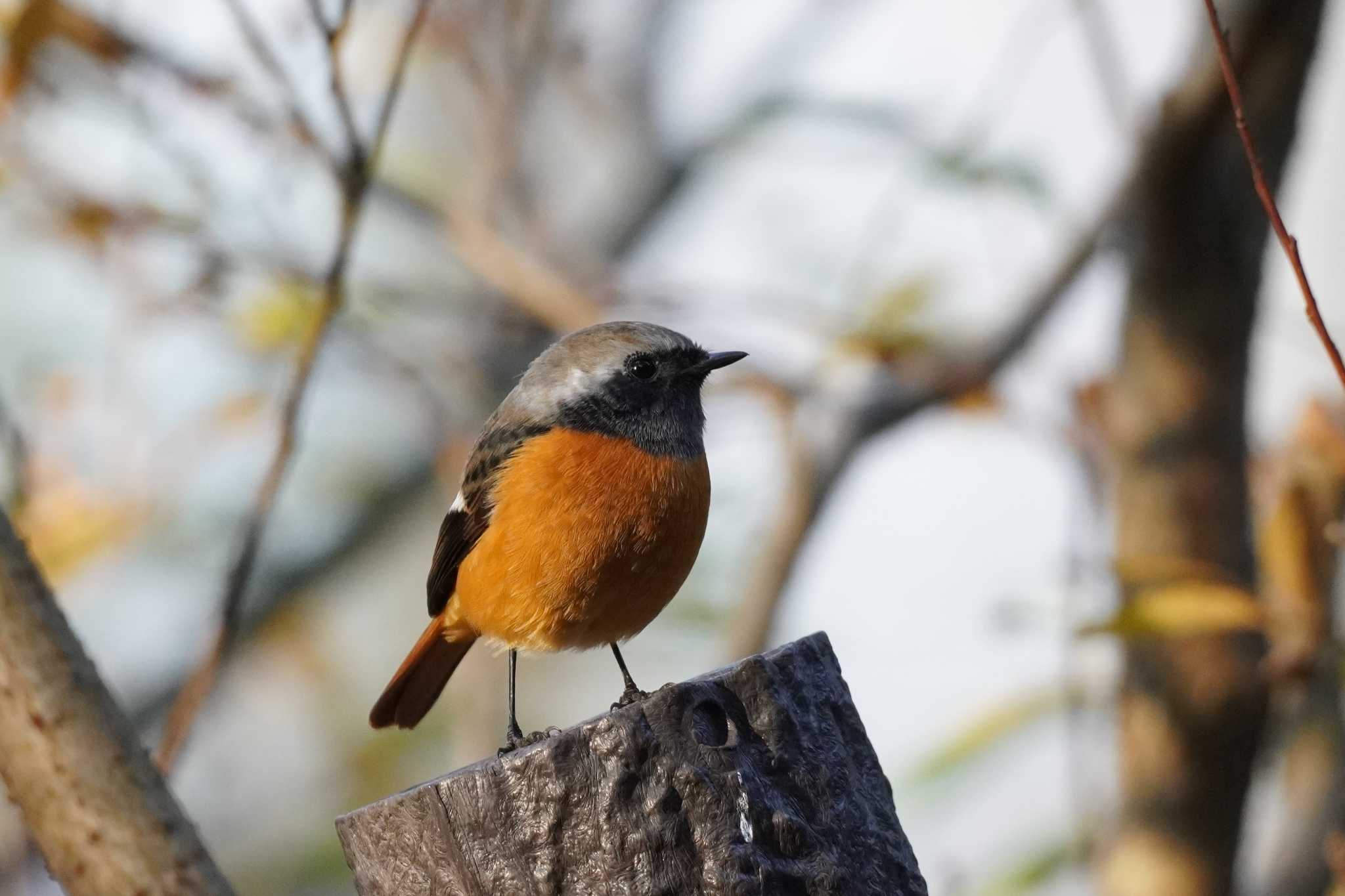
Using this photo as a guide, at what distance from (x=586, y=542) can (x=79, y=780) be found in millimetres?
1396

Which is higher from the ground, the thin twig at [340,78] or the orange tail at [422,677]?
the thin twig at [340,78]

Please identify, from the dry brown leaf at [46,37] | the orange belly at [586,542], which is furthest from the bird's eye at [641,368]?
the dry brown leaf at [46,37]

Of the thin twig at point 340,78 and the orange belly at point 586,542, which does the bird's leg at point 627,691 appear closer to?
the orange belly at point 586,542

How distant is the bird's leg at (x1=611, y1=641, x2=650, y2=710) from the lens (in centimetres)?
244

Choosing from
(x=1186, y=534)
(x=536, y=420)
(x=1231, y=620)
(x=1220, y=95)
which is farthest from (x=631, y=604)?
(x=1220, y=95)

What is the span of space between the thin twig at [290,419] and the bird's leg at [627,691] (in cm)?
94

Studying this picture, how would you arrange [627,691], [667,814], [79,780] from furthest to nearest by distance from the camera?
[627,691], [79,780], [667,814]

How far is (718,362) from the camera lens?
3.66m

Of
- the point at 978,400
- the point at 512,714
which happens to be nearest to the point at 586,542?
the point at 512,714

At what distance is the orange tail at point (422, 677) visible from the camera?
393cm

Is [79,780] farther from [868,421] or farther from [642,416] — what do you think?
[868,421]

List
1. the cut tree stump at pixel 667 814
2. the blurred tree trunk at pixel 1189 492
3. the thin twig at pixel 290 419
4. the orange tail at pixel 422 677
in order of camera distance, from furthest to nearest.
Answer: the blurred tree trunk at pixel 1189 492 < the orange tail at pixel 422 677 < the thin twig at pixel 290 419 < the cut tree stump at pixel 667 814

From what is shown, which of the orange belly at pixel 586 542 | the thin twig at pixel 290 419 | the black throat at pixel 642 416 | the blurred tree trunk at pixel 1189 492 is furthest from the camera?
the blurred tree trunk at pixel 1189 492

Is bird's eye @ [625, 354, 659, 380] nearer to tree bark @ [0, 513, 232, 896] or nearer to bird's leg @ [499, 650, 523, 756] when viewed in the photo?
bird's leg @ [499, 650, 523, 756]
